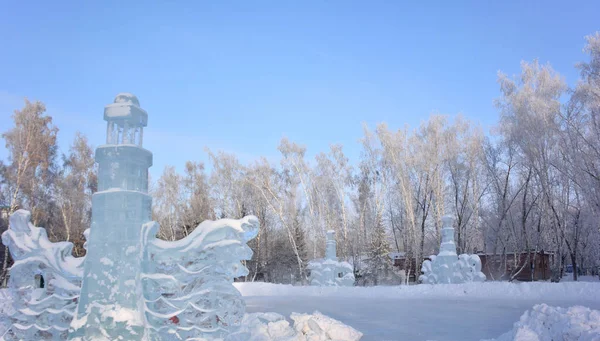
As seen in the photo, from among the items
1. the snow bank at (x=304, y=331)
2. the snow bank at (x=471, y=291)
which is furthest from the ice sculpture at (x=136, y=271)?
the snow bank at (x=471, y=291)

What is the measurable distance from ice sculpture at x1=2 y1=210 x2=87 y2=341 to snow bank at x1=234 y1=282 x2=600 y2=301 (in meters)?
13.8

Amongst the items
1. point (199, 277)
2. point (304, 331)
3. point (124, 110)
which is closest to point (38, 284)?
point (199, 277)

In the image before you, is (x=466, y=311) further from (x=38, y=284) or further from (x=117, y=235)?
(x=38, y=284)

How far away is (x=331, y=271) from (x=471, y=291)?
667cm

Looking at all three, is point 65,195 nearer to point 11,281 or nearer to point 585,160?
point 11,281

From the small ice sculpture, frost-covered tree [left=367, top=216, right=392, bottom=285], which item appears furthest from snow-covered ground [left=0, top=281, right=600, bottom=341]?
frost-covered tree [left=367, top=216, right=392, bottom=285]

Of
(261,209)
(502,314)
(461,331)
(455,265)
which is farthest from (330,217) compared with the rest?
(461,331)

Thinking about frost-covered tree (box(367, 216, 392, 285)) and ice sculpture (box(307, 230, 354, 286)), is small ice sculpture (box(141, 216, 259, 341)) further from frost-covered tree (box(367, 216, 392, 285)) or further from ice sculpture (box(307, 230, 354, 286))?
frost-covered tree (box(367, 216, 392, 285))

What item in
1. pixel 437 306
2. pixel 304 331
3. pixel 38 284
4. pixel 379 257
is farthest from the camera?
pixel 379 257

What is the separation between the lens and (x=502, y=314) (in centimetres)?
1060

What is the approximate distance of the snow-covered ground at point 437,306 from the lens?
845cm

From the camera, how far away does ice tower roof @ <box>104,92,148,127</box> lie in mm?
4324

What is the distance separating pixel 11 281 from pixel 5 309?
39cm

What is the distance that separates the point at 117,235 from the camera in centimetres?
425
